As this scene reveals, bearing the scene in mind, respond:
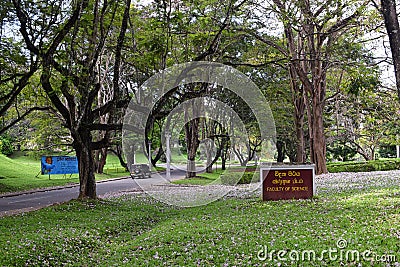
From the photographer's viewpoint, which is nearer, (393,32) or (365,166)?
(393,32)

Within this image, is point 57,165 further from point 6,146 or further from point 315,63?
point 315,63

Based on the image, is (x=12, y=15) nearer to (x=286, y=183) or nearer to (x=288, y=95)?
(x=286, y=183)

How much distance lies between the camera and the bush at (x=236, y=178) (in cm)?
2387

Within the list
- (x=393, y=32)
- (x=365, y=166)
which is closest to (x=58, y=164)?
(x=365, y=166)

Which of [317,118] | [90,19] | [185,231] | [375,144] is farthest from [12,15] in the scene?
[375,144]

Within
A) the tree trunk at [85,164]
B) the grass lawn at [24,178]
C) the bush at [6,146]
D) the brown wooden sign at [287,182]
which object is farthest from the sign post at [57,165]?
the brown wooden sign at [287,182]

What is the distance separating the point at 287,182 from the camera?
1395cm

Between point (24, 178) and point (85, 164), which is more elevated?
point (85, 164)

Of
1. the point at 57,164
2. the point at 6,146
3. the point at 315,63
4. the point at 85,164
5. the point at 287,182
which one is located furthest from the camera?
the point at 6,146

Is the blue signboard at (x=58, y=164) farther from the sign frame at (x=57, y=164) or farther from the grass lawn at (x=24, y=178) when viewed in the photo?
the grass lawn at (x=24, y=178)

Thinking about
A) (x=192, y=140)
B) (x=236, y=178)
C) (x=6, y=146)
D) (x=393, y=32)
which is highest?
(x=393, y=32)

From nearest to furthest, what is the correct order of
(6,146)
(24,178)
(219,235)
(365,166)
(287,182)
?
(219,235) < (287,182) < (365,166) < (24,178) < (6,146)

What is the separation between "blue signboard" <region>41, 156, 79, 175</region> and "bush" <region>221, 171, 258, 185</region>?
15.0 metres

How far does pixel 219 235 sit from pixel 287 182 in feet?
19.4
